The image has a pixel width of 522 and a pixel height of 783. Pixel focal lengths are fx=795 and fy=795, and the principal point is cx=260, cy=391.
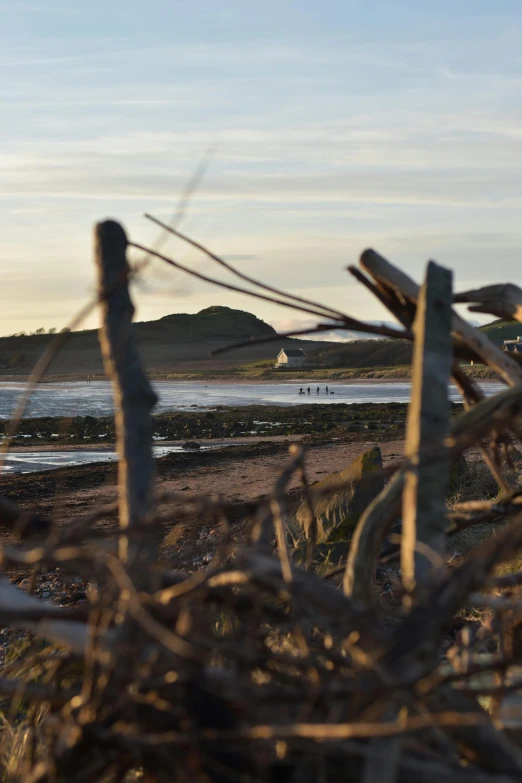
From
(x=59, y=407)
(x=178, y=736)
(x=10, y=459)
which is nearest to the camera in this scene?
(x=178, y=736)

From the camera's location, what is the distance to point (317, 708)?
1492mm

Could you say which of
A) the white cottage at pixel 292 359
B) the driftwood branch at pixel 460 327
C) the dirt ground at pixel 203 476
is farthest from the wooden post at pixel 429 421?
the white cottage at pixel 292 359

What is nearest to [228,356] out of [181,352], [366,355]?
[181,352]

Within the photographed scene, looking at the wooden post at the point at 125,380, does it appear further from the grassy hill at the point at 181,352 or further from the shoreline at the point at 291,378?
the grassy hill at the point at 181,352

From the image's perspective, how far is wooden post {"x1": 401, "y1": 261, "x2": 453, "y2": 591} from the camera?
6.29 ft

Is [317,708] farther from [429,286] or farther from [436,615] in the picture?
[429,286]

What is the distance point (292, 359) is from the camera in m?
106

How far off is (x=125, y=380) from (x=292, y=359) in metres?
104

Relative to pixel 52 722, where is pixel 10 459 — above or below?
below

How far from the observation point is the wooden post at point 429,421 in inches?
75.5

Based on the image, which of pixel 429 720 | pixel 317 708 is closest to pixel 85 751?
A: pixel 317 708

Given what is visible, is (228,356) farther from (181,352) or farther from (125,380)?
(125,380)

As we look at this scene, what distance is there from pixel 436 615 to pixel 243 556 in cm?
36

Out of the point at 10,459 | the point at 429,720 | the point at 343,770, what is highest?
the point at 429,720
